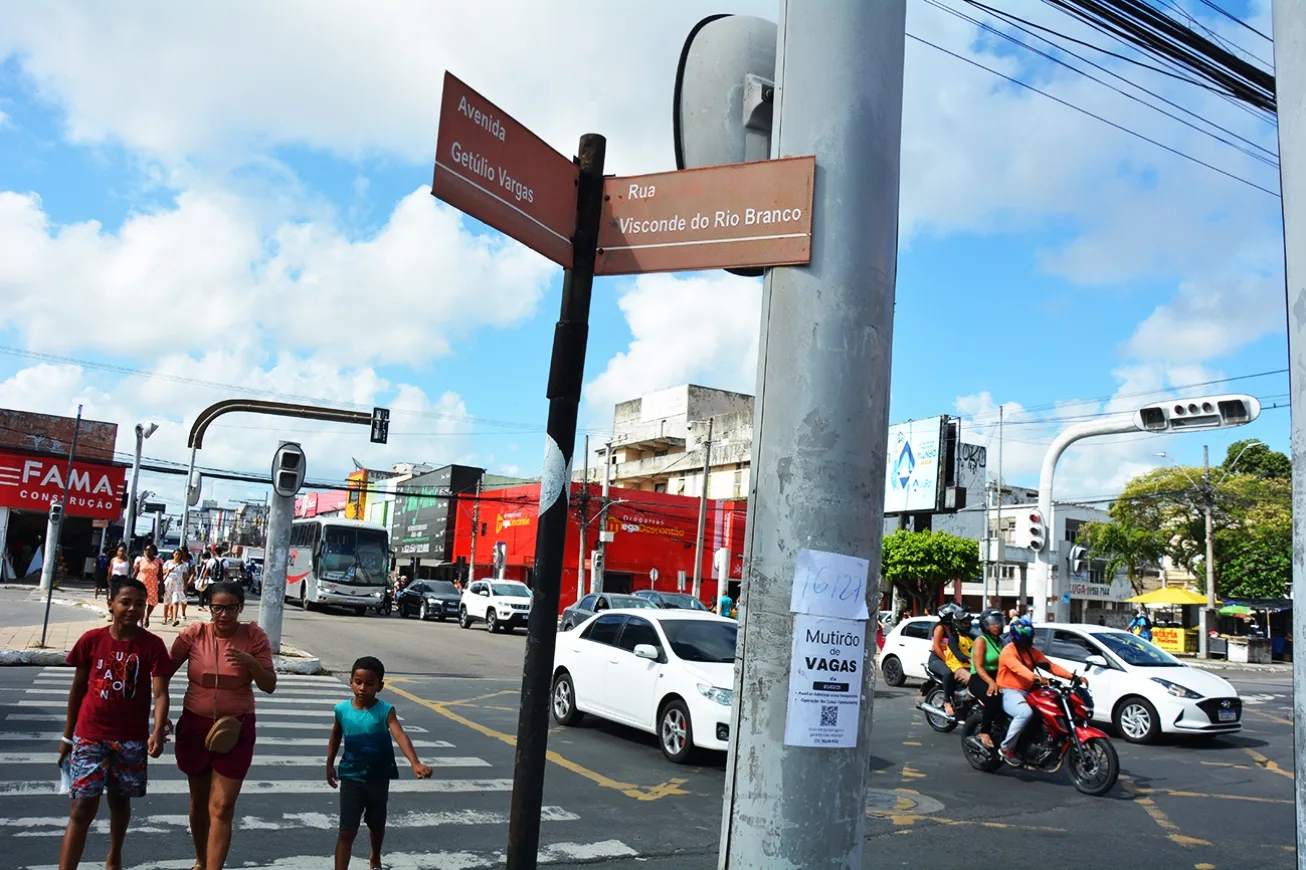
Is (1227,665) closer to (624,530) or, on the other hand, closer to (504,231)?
(624,530)

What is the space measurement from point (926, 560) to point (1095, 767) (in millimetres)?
39788

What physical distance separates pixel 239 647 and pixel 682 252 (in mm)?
3518

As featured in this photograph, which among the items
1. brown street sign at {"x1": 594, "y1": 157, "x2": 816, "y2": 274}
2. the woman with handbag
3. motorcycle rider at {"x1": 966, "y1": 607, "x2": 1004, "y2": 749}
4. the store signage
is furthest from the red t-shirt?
the store signage

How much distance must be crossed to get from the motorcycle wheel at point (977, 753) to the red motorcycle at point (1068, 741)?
0.22 ft

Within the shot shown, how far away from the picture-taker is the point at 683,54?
427 cm

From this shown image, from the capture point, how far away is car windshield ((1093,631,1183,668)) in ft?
46.4

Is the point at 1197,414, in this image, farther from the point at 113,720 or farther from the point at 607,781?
the point at 113,720

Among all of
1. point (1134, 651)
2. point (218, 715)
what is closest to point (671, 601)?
point (1134, 651)

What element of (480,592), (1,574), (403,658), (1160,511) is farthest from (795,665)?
(1160,511)

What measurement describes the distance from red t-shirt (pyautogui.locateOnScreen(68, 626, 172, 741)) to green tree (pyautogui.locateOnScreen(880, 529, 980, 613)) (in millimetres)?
44375

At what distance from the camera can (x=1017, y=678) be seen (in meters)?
10.2

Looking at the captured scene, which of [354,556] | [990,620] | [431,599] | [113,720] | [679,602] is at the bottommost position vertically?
[431,599]

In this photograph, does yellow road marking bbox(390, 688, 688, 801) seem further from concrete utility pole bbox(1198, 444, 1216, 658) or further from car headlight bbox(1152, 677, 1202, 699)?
concrete utility pole bbox(1198, 444, 1216, 658)

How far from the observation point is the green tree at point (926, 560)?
48.3m
